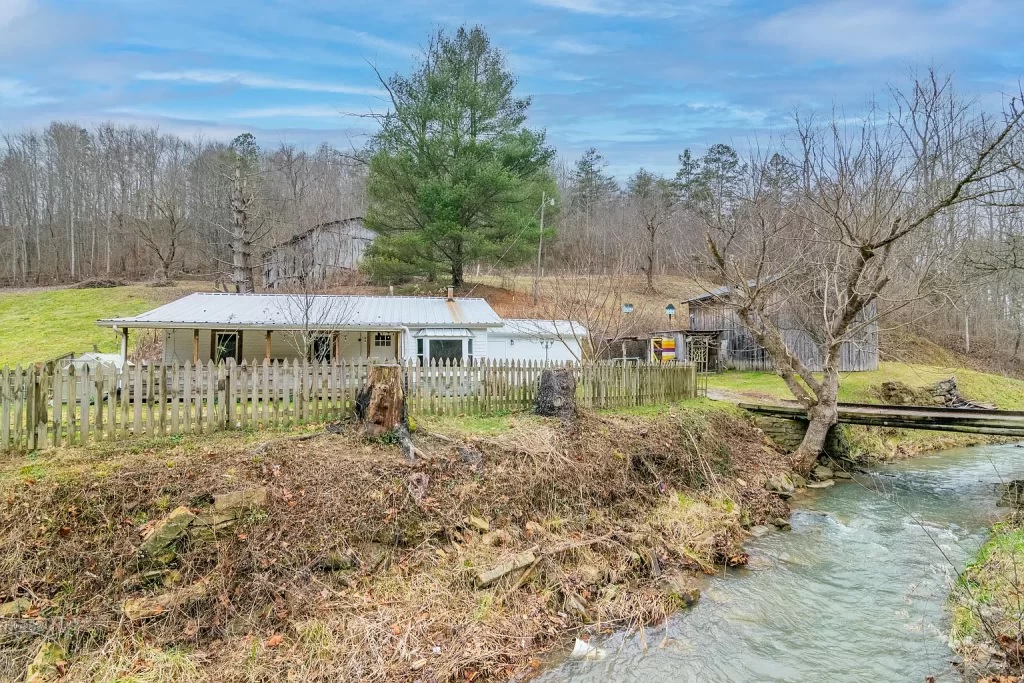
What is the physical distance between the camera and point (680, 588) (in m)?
6.83

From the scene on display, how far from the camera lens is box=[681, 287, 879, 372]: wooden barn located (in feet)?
78.4

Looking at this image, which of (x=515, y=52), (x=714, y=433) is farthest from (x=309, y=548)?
(x=515, y=52)

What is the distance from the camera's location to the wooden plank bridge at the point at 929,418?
11.6 meters

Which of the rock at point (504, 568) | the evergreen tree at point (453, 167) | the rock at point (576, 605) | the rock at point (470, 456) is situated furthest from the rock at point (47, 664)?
the evergreen tree at point (453, 167)

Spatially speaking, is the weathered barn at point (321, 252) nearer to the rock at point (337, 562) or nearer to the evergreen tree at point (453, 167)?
the evergreen tree at point (453, 167)

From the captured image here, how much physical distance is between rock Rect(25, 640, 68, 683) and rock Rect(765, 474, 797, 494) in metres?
11.1

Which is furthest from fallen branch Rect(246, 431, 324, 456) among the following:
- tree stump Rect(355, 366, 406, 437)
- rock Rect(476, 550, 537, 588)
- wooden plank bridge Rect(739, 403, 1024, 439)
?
wooden plank bridge Rect(739, 403, 1024, 439)

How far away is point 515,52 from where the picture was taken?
2928 centimetres

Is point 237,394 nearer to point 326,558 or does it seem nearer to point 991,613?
point 326,558

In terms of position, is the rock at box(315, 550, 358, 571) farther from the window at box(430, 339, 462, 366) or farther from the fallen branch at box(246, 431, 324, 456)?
the window at box(430, 339, 462, 366)

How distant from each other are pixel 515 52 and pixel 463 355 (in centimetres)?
1967

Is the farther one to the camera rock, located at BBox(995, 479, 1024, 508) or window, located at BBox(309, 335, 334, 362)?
window, located at BBox(309, 335, 334, 362)

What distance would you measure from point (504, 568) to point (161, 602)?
3594mm

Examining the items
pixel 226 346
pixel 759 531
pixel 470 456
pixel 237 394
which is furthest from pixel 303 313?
pixel 759 531
